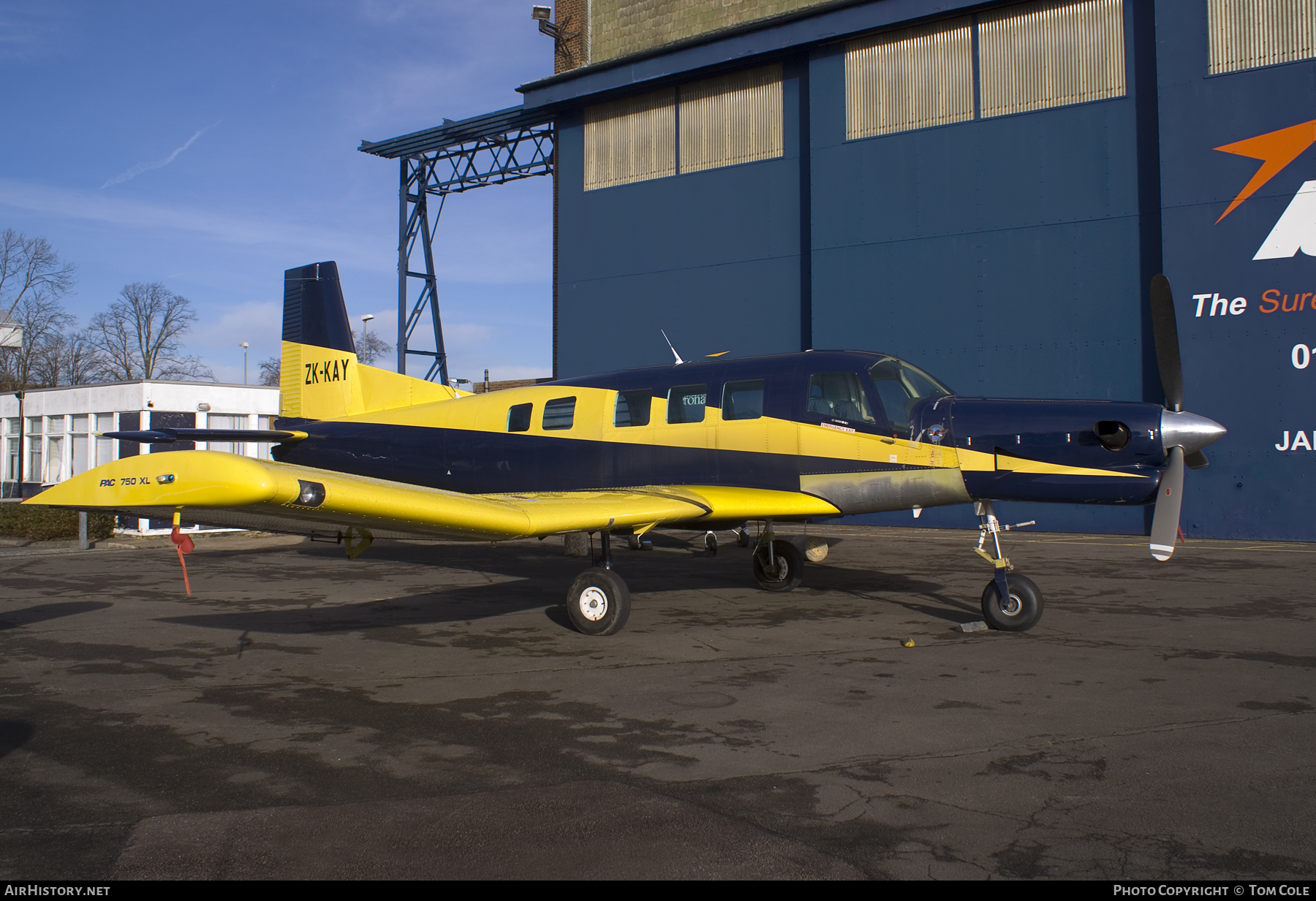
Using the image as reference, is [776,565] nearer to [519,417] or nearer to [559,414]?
[559,414]

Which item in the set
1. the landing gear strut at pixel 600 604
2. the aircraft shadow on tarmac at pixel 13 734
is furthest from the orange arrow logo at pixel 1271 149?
the aircraft shadow on tarmac at pixel 13 734

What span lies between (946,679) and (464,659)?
3883 millimetres

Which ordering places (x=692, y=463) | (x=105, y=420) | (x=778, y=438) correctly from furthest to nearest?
(x=105, y=420), (x=692, y=463), (x=778, y=438)

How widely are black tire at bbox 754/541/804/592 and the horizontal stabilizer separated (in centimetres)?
689

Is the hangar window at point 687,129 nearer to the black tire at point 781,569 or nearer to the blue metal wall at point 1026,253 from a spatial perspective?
the blue metal wall at point 1026,253

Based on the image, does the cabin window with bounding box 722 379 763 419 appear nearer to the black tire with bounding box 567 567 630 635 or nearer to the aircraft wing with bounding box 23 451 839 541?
the aircraft wing with bounding box 23 451 839 541

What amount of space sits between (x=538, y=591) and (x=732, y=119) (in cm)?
1686

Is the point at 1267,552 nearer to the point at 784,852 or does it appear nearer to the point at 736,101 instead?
the point at 784,852

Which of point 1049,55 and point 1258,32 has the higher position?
point 1049,55

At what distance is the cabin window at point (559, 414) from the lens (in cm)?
1055

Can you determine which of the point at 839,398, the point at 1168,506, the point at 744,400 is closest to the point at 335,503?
the point at 744,400

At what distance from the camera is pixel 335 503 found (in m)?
5.86

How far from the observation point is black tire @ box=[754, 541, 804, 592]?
1064 cm

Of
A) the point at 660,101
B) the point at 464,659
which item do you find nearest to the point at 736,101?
the point at 660,101
